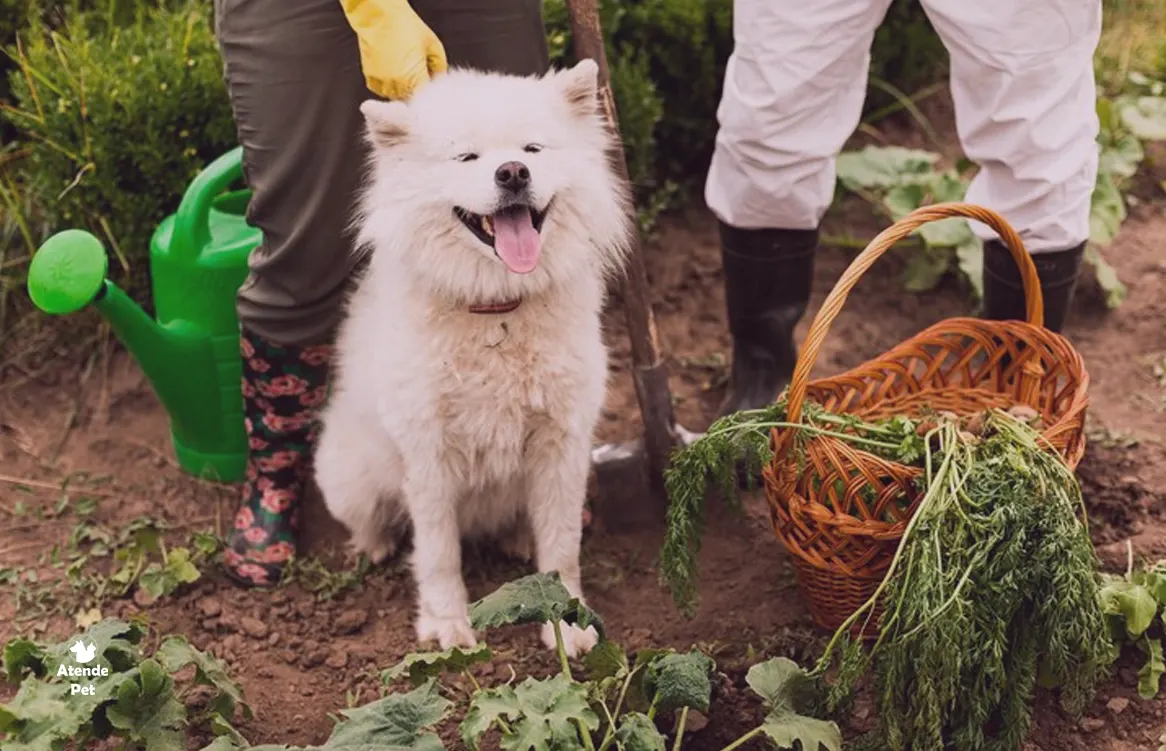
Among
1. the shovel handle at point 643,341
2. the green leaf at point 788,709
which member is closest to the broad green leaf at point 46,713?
the green leaf at point 788,709

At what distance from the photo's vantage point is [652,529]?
3.08 meters

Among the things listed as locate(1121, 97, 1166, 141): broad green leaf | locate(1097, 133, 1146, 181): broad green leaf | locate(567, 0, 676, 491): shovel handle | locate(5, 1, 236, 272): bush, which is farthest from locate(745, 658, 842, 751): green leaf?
locate(1121, 97, 1166, 141): broad green leaf

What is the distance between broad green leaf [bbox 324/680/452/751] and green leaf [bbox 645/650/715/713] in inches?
14.7

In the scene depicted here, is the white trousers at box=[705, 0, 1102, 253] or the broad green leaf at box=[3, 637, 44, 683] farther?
the white trousers at box=[705, 0, 1102, 253]

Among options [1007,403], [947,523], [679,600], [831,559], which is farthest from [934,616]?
[1007,403]

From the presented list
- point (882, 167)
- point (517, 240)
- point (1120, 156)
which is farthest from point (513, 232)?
point (1120, 156)

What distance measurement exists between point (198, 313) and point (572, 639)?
45.7 inches

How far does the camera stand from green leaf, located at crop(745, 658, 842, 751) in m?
2.12

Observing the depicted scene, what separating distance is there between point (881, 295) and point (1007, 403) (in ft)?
3.93

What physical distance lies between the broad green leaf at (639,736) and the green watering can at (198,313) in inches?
57.8

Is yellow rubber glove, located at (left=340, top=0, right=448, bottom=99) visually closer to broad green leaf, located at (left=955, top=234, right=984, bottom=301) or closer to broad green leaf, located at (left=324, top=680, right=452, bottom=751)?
broad green leaf, located at (left=324, top=680, right=452, bottom=751)

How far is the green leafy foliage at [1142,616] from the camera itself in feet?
7.95

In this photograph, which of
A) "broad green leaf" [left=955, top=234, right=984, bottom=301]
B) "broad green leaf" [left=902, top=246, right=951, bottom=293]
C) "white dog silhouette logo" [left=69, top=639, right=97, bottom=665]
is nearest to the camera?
"white dog silhouette logo" [left=69, top=639, right=97, bottom=665]

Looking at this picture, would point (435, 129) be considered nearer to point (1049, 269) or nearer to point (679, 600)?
point (679, 600)
